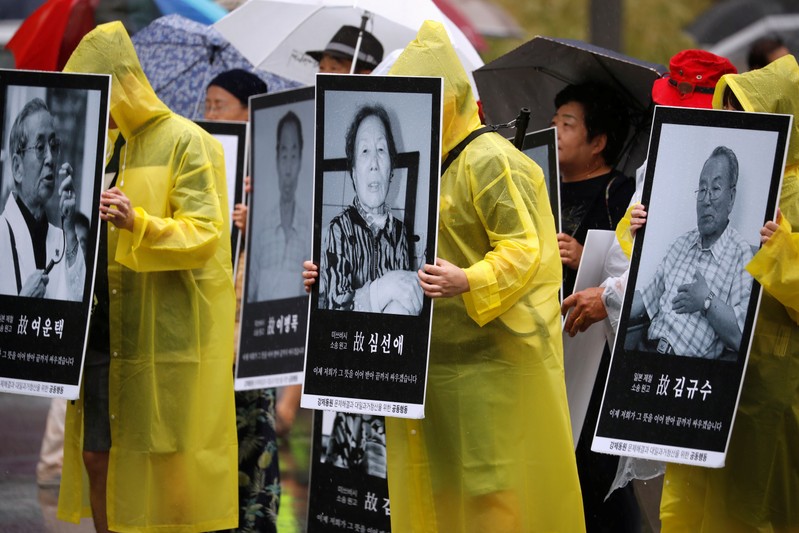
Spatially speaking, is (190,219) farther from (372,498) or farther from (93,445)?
(372,498)

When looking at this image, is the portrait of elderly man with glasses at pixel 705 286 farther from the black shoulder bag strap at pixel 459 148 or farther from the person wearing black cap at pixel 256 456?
the person wearing black cap at pixel 256 456

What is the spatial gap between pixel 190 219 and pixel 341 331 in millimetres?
1039

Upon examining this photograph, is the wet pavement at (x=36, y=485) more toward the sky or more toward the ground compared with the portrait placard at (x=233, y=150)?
more toward the ground

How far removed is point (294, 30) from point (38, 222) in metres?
2.47

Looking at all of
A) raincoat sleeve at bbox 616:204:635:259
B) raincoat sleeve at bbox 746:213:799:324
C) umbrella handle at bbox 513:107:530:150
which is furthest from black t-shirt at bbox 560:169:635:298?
raincoat sleeve at bbox 746:213:799:324

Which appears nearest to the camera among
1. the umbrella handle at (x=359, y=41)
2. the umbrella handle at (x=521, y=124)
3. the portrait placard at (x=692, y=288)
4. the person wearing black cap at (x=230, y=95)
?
the portrait placard at (x=692, y=288)

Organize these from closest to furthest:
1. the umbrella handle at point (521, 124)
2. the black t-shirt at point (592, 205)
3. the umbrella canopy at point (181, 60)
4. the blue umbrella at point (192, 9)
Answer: the umbrella handle at point (521, 124), the black t-shirt at point (592, 205), the umbrella canopy at point (181, 60), the blue umbrella at point (192, 9)

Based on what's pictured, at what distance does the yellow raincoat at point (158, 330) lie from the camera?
5.21 meters

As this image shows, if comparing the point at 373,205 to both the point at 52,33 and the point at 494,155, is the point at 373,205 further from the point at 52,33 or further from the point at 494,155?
the point at 52,33

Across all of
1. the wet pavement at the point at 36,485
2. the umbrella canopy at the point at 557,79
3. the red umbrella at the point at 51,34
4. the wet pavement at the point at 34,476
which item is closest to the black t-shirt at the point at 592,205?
the umbrella canopy at the point at 557,79

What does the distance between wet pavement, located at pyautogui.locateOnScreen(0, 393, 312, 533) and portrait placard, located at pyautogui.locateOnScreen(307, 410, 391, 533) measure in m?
0.80

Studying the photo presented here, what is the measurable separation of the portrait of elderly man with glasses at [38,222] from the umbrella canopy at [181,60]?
2420 millimetres

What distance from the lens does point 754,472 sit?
14.9 feet

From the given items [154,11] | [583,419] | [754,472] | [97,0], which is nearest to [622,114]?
[583,419]
